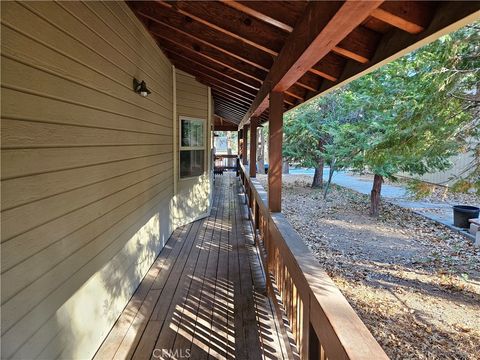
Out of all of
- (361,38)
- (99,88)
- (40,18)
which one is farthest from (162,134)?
(361,38)

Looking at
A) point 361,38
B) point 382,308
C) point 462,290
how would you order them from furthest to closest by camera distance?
point 462,290
point 382,308
point 361,38

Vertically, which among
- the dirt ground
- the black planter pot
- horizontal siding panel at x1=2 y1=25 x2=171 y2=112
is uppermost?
horizontal siding panel at x1=2 y1=25 x2=171 y2=112

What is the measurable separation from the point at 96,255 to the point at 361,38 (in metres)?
2.38

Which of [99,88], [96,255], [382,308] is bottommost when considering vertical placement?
[382,308]

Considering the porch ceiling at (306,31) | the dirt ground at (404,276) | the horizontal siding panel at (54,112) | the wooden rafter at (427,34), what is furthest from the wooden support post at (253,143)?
the wooden rafter at (427,34)

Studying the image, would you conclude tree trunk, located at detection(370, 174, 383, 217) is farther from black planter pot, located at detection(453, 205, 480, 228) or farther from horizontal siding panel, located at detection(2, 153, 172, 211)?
horizontal siding panel, located at detection(2, 153, 172, 211)

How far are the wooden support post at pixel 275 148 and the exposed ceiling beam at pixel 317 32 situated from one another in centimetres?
60

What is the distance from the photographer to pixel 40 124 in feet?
5.47

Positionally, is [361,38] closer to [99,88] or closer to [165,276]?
[99,88]

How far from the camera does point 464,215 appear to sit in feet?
22.0

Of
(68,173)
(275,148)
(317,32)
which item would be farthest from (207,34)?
(68,173)

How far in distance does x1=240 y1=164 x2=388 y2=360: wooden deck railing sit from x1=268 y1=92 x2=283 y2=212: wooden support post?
311mm

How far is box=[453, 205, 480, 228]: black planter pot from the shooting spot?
667 centimetres

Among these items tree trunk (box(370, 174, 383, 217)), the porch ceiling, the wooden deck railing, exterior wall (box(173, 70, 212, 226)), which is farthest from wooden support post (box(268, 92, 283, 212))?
tree trunk (box(370, 174, 383, 217))
